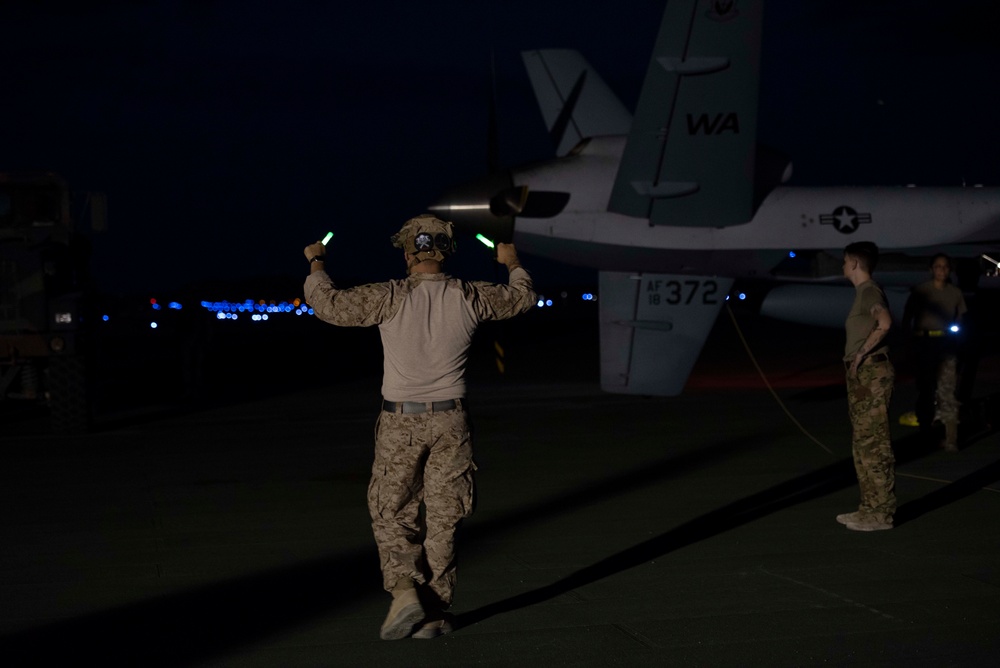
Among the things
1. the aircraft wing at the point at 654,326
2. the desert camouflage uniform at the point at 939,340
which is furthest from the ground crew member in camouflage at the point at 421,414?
the aircraft wing at the point at 654,326

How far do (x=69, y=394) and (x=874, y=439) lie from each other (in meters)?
8.93

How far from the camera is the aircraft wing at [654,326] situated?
12.8 meters

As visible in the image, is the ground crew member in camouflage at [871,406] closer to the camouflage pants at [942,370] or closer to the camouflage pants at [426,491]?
the camouflage pants at [426,491]

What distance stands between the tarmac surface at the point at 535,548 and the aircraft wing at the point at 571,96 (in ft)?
11.5

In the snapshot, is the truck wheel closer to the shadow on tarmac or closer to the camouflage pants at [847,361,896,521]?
the shadow on tarmac

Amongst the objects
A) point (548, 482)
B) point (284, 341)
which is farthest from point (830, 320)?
point (284, 341)

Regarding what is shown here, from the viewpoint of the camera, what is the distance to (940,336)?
10.5 m

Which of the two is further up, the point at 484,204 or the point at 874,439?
the point at 484,204

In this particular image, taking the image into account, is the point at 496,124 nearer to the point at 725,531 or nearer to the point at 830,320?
the point at 830,320

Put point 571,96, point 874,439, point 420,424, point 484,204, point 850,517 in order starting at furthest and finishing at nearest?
point 571,96 < point 484,204 < point 850,517 < point 874,439 < point 420,424

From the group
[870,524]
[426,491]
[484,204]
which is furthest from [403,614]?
[484,204]

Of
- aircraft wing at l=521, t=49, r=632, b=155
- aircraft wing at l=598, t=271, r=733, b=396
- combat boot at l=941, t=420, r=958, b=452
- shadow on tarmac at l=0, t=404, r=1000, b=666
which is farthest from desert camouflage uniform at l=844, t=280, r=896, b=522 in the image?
aircraft wing at l=521, t=49, r=632, b=155

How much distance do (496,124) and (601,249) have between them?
8.14 feet

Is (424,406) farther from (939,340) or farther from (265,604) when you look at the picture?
(939,340)
